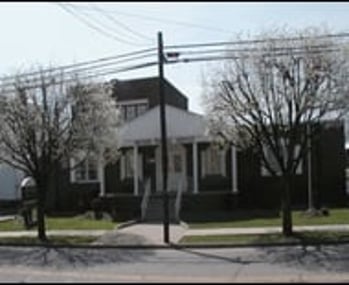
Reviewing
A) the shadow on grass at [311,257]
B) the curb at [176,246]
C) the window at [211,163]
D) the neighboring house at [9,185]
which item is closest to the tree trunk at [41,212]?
the curb at [176,246]

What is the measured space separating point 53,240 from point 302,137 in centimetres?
908

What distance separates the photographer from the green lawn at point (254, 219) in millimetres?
30391

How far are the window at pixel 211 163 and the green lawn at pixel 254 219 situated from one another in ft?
11.9

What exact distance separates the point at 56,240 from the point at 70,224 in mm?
5724

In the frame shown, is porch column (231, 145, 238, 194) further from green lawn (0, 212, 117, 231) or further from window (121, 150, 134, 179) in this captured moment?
green lawn (0, 212, 117, 231)

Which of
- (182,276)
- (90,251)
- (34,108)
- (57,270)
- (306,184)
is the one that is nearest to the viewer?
(182,276)

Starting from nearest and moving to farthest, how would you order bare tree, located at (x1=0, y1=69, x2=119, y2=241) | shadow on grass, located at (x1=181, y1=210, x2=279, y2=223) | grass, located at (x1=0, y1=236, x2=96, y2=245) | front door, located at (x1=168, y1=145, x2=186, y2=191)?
grass, located at (x1=0, y1=236, x2=96, y2=245), bare tree, located at (x1=0, y1=69, x2=119, y2=241), shadow on grass, located at (x1=181, y1=210, x2=279, y2=223), front door, located at (x1=168, y1=145, x2=186, y2=191)

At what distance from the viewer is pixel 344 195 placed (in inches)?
1561

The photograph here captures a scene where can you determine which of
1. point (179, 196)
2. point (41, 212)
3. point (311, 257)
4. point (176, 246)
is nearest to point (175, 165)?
point (179, 196)

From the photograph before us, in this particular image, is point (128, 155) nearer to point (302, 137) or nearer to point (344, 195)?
point (344, 195)

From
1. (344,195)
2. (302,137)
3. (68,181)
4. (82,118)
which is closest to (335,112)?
(302,137)

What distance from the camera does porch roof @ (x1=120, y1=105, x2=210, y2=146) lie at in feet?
126

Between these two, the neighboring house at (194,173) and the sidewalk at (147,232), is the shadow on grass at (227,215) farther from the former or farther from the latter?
the sidewalk at (147,232)

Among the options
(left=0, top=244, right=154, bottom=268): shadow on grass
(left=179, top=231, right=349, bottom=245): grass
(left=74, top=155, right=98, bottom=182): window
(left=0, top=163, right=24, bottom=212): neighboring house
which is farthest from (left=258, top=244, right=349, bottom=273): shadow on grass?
(left=0, top=163, right=24, bottom=212): neighboring house
